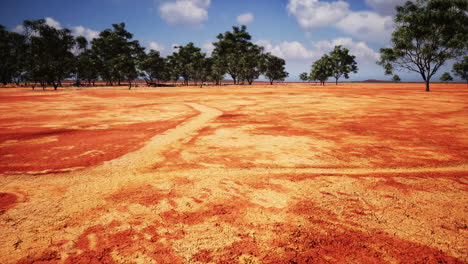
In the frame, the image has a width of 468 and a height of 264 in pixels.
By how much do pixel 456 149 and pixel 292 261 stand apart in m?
6.39

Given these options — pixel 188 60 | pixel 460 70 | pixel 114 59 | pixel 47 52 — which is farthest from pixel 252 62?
pixel 460 70

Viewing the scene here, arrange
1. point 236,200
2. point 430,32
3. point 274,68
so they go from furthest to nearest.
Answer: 1. point 274,68
2. point 430,32
3. point 236,200

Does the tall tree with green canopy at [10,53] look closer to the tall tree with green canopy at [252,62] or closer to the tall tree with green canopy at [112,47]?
the tall tree with green canopy at [112,47]

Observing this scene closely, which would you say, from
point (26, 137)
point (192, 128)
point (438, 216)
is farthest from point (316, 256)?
point (26, 137)

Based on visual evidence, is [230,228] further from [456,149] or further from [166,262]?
[456,149]

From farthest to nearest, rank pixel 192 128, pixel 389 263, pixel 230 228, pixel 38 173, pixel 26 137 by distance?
pixel 192 128 → pixel 26 137 → pixel 38 173 → pixel 230 228 → pixel 389 263

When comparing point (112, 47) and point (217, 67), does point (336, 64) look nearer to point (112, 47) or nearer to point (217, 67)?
point (217, 67)

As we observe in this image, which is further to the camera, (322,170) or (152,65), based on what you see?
(152,65)

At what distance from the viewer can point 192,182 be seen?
4.12 metres

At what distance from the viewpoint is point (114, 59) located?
52781 mm

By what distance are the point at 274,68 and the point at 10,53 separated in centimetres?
7485

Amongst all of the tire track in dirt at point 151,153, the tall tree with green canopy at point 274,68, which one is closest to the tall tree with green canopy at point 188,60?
the tall tree with green canopy at point 274,68

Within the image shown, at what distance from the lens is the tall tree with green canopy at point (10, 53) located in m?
56.7

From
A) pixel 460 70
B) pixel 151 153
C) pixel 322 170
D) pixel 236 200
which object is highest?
pixel 460 70
